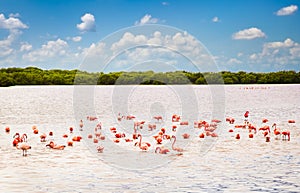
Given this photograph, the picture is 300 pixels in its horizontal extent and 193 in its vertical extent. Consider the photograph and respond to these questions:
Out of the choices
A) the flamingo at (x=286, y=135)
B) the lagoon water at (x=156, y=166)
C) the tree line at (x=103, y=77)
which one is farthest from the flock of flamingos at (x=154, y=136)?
the tree line at (x=103, y=77)

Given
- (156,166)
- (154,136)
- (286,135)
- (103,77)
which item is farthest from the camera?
(103,77)

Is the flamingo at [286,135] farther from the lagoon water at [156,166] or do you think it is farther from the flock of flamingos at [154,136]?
the lagoon water at [156,166]

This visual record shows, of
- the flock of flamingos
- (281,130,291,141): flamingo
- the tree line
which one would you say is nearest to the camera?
the flock of flamingos

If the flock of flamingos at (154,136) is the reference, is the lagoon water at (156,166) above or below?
below

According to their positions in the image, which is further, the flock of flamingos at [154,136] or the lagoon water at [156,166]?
the flock of flamingos at [154,136]

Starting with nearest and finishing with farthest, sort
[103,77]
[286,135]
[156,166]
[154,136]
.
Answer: [156,166] < [154,136] < [286,135] < [103,77]

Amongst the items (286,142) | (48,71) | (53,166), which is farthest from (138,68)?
(48,71)

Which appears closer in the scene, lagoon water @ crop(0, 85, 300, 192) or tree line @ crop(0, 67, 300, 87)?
lagoon water @ crop(0, 85, 300, 192)

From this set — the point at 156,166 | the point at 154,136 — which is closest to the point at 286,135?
the point at 154,136

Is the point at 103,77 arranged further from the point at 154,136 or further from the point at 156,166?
the point at 156,166

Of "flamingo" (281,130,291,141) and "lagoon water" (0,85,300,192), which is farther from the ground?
"flamingo" (281,130,291,141)

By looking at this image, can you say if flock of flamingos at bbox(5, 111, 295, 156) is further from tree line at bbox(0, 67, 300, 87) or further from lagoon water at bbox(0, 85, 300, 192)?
tree line at bbox(0, 67, 300, 87)

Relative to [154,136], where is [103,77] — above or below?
above

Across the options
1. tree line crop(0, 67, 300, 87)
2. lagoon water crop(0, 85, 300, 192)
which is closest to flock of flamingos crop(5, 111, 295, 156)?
lagoon water crop(0, 85, 300, 192)
